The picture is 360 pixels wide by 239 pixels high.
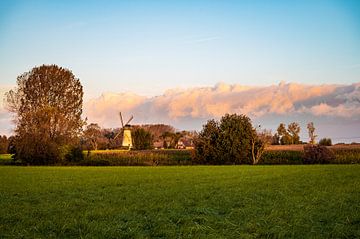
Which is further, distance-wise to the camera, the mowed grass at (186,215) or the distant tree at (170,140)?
the distant tree at (170,140)

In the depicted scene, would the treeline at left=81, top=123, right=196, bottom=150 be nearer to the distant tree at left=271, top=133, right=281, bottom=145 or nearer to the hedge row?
the hedge row

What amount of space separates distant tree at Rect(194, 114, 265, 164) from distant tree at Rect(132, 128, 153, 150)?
101ft

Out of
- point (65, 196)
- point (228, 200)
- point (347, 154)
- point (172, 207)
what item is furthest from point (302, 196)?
point (347, 154)

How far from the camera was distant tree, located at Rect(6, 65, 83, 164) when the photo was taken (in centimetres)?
4828

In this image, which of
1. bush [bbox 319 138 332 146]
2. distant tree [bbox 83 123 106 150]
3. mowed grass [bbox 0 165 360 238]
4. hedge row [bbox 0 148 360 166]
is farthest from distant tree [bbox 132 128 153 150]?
mowed grass [bbox 0 165 360 238]

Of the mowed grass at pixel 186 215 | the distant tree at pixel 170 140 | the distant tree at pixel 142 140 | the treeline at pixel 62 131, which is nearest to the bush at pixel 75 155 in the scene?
the treeline at pixel 62 131

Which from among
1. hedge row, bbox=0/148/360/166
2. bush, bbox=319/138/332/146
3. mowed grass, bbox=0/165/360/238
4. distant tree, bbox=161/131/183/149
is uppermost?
distant tree, bbox=161/131/183/149

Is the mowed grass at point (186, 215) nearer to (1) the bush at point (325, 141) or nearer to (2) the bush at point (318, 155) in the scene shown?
(2) the bush at point (318, 155)

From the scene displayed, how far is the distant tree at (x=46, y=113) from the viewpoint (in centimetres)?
4828

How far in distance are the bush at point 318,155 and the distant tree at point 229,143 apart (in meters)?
5.43

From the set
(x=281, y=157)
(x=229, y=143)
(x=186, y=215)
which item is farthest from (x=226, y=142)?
(x=186, y=215)

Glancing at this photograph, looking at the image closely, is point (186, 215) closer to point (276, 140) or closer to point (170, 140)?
point (276, 140)

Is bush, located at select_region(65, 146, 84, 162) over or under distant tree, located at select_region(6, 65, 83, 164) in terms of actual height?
under

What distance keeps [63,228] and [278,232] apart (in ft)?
14.9
